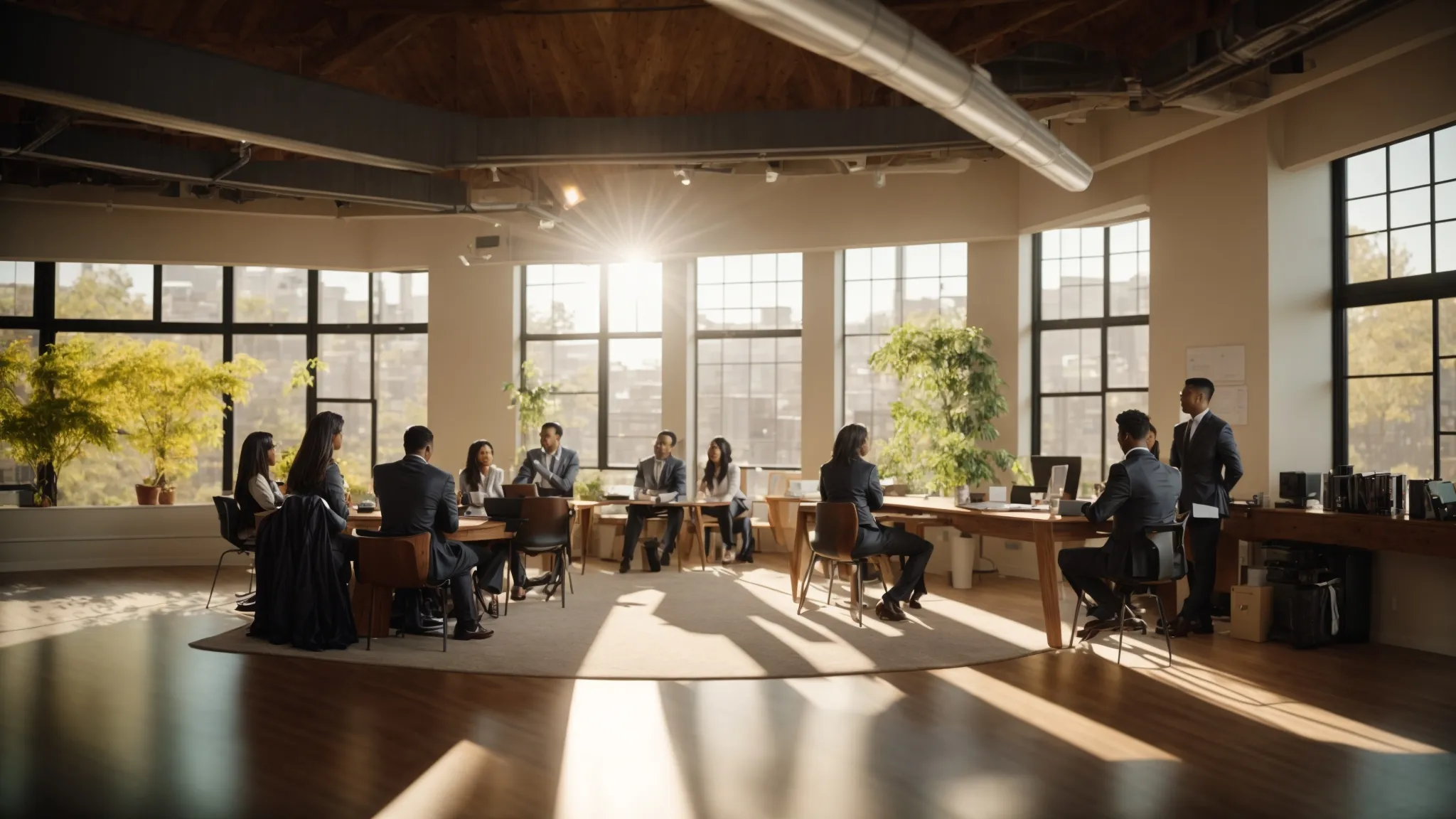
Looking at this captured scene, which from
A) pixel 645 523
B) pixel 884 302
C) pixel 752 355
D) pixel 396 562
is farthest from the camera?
pixel 752 355

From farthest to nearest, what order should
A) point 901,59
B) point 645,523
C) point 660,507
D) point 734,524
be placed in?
point 734,524 → point 645,523 → point 660,507 → point 901,59

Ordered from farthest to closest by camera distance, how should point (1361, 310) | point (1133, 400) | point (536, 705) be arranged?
point (1133, 400)
point (1361, 310)
point (536, 705)

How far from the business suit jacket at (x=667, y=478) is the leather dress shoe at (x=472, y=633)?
12.1 ft

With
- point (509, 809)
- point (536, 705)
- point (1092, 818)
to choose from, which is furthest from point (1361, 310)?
point (509, 809)

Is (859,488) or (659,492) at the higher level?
(859,488)

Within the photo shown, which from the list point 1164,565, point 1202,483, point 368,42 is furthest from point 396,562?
point 1202,483

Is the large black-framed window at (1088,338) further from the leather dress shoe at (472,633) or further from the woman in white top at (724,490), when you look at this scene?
the leather dress shoe at (472,633)

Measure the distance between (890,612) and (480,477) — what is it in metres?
3.73

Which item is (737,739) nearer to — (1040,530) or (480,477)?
(1040,530)

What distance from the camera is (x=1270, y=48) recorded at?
574 centimetres

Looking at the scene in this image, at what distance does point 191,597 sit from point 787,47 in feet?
21.5

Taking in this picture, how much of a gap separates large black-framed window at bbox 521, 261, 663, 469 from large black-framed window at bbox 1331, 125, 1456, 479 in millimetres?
7153

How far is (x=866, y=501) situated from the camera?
25.4ft

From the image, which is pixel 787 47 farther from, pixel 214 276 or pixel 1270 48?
pixel 214 276
